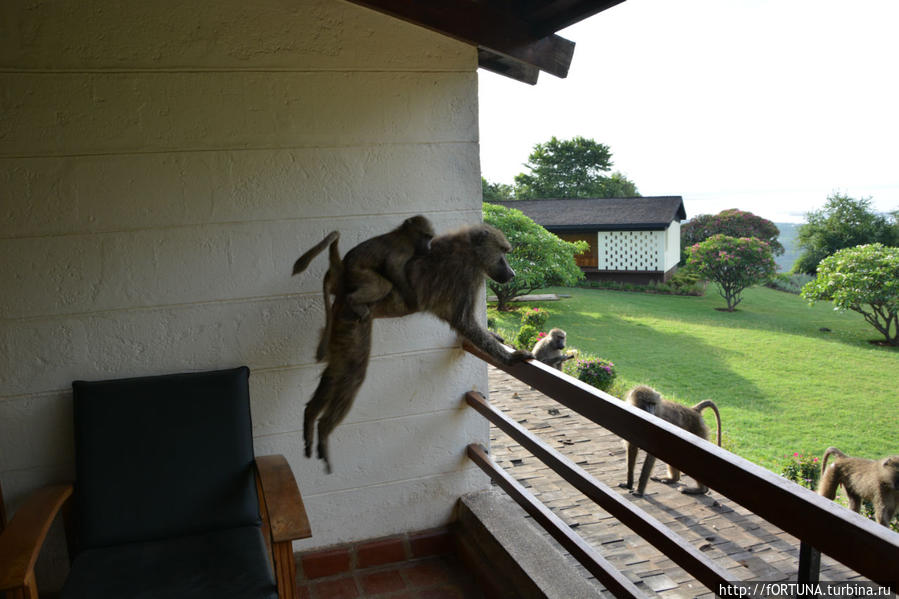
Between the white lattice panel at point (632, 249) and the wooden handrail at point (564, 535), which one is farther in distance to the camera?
the white lattice panel at point (632, 249)

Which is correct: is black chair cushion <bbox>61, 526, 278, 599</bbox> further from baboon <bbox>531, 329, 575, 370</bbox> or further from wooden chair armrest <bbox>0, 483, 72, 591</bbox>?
baboon <bbox>531, 329, 575, 370</bbox>

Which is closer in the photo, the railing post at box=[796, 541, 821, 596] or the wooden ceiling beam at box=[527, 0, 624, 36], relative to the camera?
the railing post at box=[796, 541, 821, 596]

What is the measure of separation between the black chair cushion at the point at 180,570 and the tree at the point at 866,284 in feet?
14.9

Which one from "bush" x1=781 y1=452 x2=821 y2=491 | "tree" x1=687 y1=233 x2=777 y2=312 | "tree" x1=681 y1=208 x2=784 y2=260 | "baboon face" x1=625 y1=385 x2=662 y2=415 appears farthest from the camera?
"tree" x1=681 y1=208 x2=784 y2=260

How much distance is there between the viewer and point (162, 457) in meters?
1.68

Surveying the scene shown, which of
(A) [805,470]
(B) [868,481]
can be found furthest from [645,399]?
(A) [805,470]

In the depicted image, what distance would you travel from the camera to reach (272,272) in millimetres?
1817

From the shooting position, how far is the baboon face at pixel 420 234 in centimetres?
128

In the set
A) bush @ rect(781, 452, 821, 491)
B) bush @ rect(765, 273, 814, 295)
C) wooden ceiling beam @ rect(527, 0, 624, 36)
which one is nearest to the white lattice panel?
bush @ rect(765, 273, 814, 295)

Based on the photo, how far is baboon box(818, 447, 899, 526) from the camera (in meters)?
2.49

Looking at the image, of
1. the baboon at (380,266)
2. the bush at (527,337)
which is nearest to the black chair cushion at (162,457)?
the baboon at (380,266)

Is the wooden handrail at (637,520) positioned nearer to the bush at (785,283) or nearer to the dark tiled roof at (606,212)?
the dark tiled roof at (606,212)

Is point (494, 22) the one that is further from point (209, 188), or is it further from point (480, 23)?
point (209, 188)

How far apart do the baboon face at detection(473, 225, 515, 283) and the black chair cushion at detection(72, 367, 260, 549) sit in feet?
3.19
